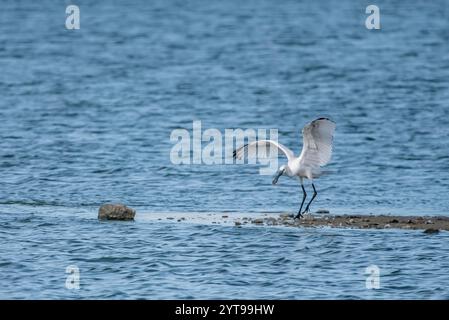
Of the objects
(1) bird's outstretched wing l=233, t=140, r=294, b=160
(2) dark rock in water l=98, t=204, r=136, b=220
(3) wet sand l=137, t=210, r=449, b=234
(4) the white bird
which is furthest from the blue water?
(1) bird's outstretched wing l=233, t=140, r=294, b=160

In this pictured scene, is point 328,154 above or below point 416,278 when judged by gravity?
above

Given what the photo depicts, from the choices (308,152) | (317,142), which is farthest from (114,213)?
(317,142)

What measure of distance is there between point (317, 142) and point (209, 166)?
625 cm

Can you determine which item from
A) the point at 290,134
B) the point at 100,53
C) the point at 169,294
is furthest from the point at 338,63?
the point at 169,294

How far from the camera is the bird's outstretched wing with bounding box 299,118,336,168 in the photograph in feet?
63.5

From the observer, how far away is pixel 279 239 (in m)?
19.1

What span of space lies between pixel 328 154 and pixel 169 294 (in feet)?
15.3

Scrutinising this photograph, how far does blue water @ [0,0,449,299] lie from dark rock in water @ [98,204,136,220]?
0.24m

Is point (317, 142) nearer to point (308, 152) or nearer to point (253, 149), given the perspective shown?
point (308, 152)

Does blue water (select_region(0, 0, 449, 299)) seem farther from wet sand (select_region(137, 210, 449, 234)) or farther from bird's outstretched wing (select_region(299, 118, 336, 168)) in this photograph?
bird's outstretched wing (select_region(299, 118, 336, 168))

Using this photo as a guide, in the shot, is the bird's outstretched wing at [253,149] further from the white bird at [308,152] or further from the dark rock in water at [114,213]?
the dark rock in water at [114,213]

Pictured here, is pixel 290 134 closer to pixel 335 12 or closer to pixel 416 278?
pixel 416 278

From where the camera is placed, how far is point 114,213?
2042 cm

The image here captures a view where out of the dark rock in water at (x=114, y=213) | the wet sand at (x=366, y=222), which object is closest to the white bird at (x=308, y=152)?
the wet sand at (x=366, y=222)
